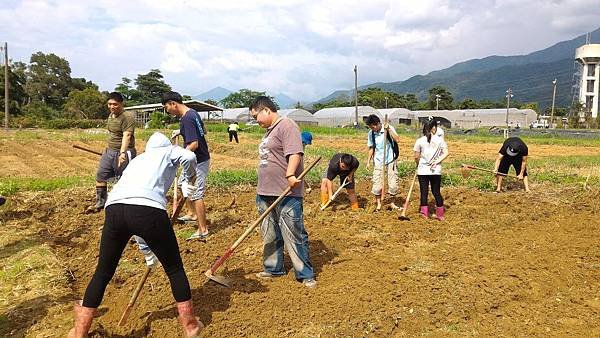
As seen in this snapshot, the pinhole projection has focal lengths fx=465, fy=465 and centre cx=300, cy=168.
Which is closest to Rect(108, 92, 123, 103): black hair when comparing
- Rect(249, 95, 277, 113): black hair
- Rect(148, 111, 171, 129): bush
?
Rect(249, 95, 277, 113): black hair

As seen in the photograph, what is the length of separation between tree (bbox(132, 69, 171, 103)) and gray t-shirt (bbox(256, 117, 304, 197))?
69852 millimetres

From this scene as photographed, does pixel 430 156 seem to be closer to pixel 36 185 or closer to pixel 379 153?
pixel 379 153

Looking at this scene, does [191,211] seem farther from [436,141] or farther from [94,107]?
[94,107]

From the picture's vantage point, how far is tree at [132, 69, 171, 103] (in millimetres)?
70625

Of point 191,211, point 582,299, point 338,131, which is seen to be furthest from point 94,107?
point 582,299

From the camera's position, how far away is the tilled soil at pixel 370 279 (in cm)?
365

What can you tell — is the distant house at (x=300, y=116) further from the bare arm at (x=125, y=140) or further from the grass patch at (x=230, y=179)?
the bare arm at (x=125, y=140)

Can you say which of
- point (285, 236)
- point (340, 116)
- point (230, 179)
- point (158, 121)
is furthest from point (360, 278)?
point (340, 116)

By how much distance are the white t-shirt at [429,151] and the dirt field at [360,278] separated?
79 cm

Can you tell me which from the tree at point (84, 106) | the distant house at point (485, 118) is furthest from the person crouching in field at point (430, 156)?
the distant house at point (485, 118)

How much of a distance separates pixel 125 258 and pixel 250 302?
203 cm

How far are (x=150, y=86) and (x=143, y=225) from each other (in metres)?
72.7

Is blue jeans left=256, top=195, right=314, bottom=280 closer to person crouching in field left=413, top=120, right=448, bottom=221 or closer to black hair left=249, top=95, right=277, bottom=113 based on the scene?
black hair left=249, top=95, right=277, bottom=113

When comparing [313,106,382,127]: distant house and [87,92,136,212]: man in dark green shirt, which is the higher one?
[87,92,136,212]: man in dark green shirt
